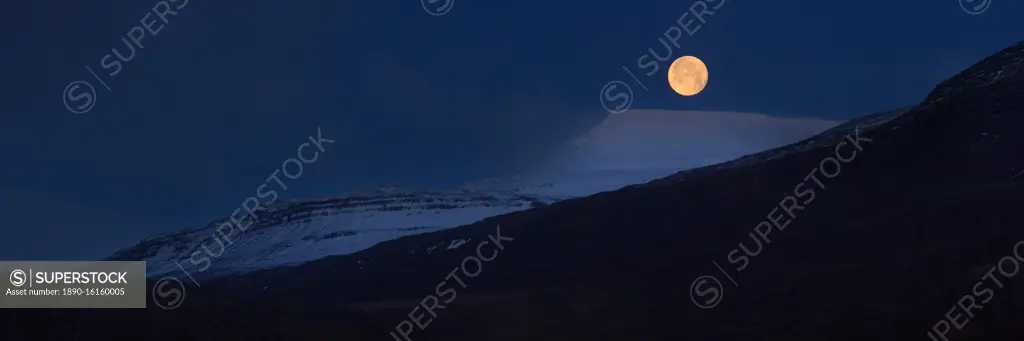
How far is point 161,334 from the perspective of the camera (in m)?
40.8

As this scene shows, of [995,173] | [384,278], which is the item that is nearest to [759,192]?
[995,173]

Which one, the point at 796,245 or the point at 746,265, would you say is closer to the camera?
the point at 746,265

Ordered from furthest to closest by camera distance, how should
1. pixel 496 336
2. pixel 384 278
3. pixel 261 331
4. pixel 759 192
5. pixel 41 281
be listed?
1. pixel 384 278
2. pixel 759 192
3. pixel 496 336
4. pixel 261 331
5. pixel 41 281

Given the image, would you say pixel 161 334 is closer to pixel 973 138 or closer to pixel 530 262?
pixel 530 262

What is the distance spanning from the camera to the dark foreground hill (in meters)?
42.8

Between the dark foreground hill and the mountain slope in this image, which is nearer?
the dark foreground hill

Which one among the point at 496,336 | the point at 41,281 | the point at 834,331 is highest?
the point at 41,281

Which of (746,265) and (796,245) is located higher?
(796,245)

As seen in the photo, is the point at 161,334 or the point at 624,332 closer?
the point at 161,334

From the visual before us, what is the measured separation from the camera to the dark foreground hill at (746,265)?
4275cm

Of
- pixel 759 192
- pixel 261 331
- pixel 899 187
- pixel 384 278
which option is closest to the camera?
pixel 261 331

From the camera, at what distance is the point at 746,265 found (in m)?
61.9

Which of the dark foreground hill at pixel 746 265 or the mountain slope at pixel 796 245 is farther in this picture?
the mountain slope at pixel 796 245

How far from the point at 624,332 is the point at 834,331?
10.2 m
